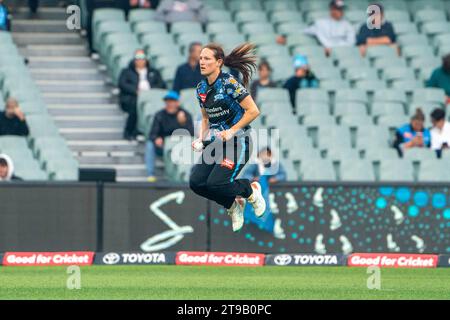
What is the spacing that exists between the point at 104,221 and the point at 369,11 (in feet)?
24.6

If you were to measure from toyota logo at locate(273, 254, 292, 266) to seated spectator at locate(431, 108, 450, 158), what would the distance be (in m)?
4.00

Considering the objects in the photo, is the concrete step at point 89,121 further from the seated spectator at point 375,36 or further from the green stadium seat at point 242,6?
the seated spectator at point 375,36

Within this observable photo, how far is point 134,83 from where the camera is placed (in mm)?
24094

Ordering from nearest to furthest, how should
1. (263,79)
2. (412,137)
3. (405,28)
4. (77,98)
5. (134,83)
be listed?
(412,137) < (134,83) < (263,79) < (77,98) < (405,28)

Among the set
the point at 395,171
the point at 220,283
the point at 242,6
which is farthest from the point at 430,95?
the point at 220,283

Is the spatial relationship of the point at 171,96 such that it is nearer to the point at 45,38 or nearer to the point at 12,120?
the point at 12,120

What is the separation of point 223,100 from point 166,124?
7152 mm

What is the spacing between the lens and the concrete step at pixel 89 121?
24.8 meters

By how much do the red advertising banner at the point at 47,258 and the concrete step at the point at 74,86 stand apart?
5485 millimetres

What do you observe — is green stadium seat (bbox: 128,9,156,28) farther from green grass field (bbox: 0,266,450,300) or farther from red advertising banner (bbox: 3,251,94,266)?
green grass field (bbox: 0,266,450,300)

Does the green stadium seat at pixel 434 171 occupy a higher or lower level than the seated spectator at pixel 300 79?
lower

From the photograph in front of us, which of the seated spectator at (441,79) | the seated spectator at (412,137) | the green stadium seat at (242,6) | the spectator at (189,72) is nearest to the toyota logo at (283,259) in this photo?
the seated spectator at (412,137)

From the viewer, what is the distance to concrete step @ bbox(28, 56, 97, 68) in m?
26.0
